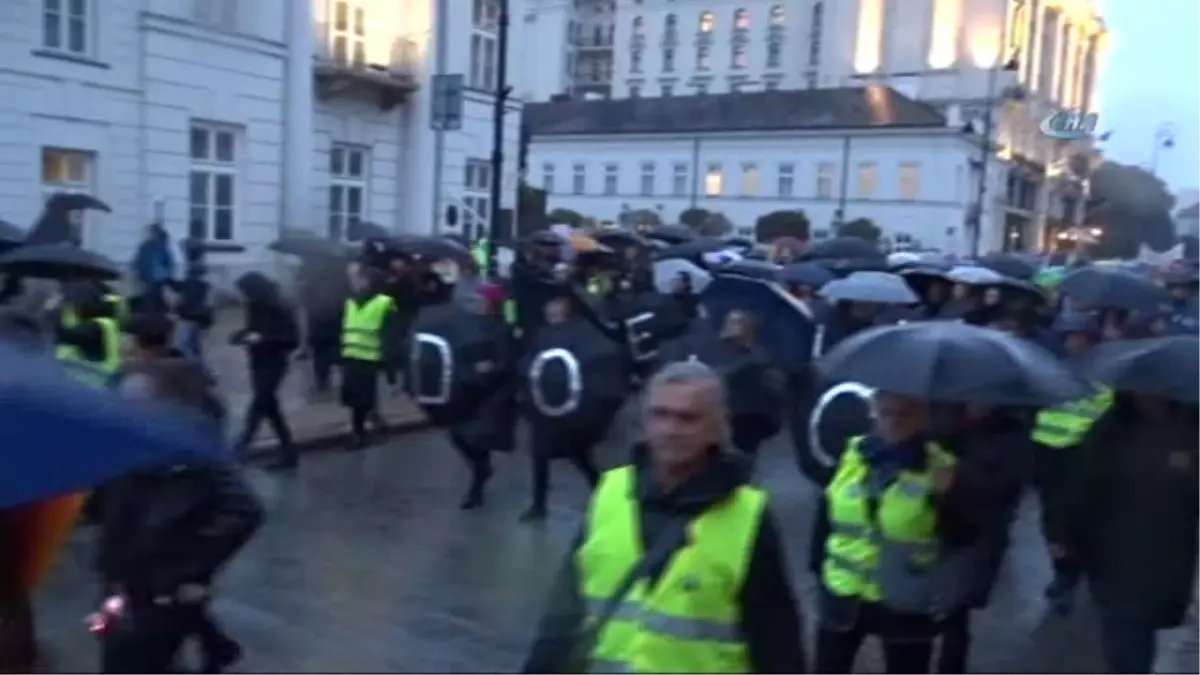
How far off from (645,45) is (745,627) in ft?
37.9

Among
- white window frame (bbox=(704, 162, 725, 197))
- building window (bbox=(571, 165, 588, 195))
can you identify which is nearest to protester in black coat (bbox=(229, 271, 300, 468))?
white window frame (bbox=(704, 162, 725, 197))

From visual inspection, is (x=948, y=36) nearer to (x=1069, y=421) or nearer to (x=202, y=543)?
(x=1069, y=421)

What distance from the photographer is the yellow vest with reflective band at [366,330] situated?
11.0 metres

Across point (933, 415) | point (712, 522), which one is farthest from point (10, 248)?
point (712, 522)

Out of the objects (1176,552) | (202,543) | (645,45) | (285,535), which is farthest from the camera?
(645,45)

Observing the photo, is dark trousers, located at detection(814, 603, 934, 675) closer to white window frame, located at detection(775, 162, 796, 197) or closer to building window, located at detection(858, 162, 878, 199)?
building window, located at detection(858, 162, 878, 199)

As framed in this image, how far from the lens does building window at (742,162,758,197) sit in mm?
31345

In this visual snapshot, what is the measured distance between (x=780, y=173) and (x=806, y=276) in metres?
17.1

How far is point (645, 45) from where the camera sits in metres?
13.9

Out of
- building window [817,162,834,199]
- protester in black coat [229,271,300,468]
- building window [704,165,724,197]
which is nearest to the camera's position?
protester in black coat [229,271,300,468]

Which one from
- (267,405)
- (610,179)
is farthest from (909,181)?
(267,405)

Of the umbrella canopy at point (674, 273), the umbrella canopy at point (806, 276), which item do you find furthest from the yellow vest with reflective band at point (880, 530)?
the umbrella canopy at point (674, 273)

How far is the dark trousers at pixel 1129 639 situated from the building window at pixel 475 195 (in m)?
22.8

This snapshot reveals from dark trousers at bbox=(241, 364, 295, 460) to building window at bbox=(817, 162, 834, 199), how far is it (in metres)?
20.3
